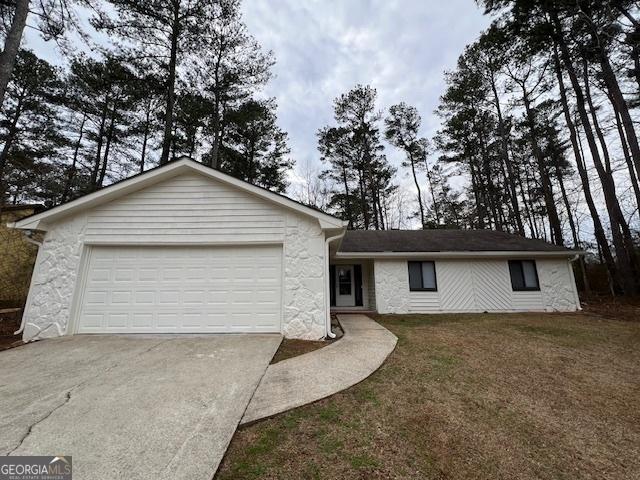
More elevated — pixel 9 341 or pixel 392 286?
pixel 392 286

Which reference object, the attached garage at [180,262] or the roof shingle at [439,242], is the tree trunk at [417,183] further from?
the attached garage at [180,262]

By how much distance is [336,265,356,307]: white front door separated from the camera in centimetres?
1201

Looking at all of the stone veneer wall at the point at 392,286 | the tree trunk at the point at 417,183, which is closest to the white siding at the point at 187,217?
the stone veneer wall at the point at 392,286

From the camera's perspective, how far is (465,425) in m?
2.69

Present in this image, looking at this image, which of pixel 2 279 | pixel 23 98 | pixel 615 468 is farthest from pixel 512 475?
pixel 23 98

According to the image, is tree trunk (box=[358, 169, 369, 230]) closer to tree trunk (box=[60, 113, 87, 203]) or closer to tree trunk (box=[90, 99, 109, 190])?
tree trunk (box=[90, 99, 109, 190])

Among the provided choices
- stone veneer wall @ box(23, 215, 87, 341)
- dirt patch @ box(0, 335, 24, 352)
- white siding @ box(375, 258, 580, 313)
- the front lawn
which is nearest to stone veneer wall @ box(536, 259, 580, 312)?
white siding @ box(375, 258, 580, 313)

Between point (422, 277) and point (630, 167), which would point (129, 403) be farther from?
point (630, 167)

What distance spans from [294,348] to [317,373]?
1389 mm

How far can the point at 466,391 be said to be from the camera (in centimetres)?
344

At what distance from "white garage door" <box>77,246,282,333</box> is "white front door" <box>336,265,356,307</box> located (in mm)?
6142

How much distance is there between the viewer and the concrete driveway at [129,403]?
213cm

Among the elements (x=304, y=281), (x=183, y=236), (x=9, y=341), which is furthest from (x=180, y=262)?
(x=9, y=341)

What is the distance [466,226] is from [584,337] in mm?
17651
